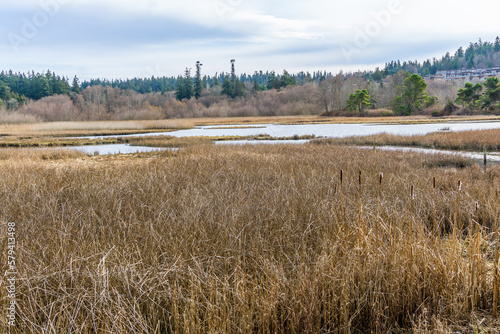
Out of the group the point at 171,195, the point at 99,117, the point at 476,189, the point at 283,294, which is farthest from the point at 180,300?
the point at 99,117

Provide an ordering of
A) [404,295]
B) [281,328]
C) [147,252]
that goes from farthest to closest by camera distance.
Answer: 1. [147,252]
2. [404,295]
3. [281,328]

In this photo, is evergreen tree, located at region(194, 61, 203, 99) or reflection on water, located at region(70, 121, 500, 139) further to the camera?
evergreen tree, located at region(194, 61, 203, 99)

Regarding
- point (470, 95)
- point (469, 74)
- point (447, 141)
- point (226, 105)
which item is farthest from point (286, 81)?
point (469, 74)

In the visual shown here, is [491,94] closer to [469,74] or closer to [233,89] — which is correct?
[233,89]

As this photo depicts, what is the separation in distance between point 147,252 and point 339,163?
815 cm

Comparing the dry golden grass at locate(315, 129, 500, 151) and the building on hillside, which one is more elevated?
the building on hillside

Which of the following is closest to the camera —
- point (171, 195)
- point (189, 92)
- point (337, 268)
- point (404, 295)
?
point (404, 295)

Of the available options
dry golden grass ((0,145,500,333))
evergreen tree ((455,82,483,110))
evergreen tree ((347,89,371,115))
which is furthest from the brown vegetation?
dry golden grass ((0,145,500,333))

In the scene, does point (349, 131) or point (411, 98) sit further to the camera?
point (411, 98)

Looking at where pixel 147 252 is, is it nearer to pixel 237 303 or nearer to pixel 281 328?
pixel 237 303

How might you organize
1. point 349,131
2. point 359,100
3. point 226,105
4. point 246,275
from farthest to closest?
point 226,105 < point 359,100 < point 349,131 < point 246,275

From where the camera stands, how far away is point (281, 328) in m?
3.18

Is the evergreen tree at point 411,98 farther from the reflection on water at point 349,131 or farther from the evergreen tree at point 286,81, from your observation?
the evergreen tree at point 286,81

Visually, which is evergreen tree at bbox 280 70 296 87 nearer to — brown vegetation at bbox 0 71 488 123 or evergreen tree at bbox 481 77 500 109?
brown vegetation at bbox 0 71 488 123
